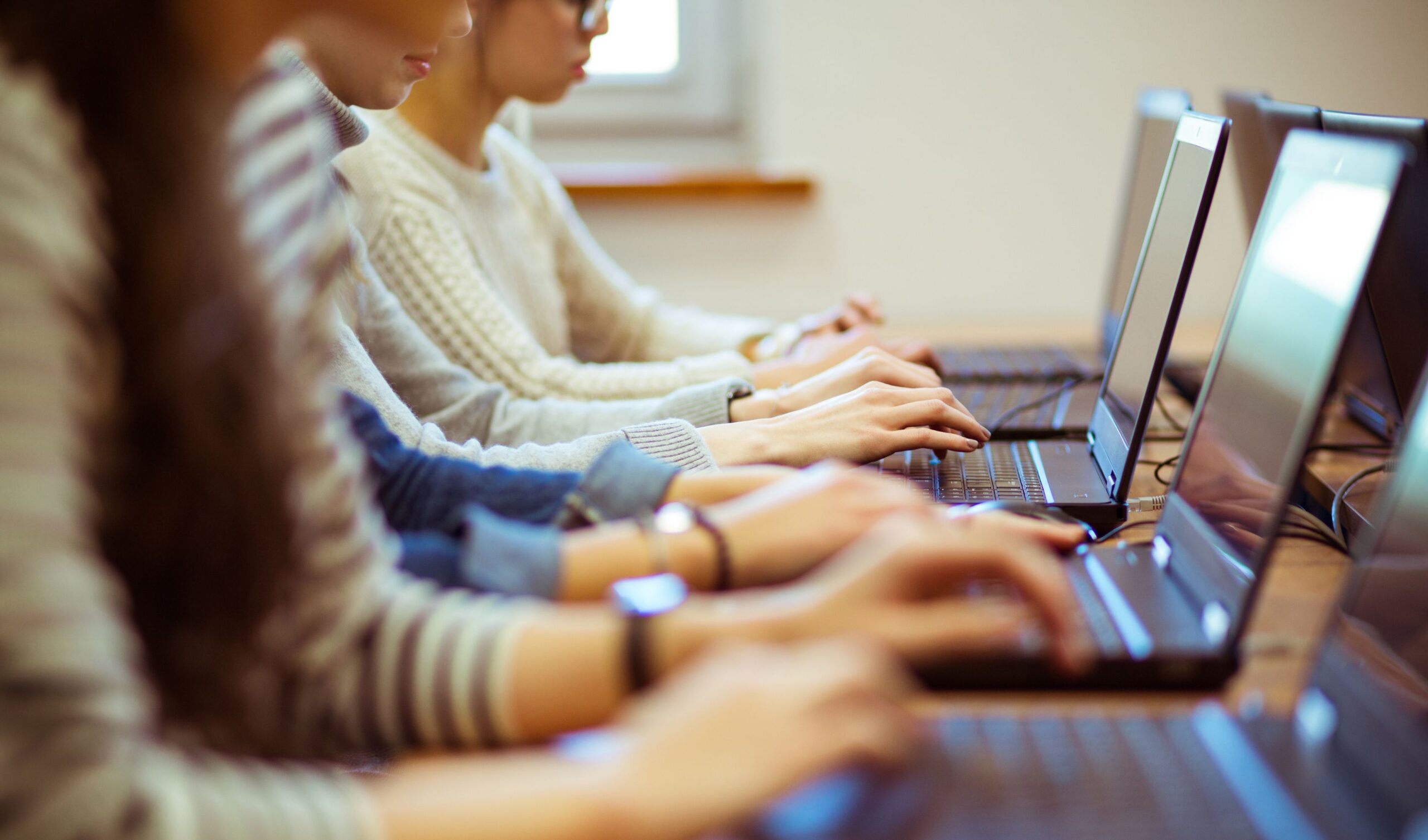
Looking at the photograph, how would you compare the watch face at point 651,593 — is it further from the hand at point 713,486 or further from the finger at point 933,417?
the finger at point 933,417

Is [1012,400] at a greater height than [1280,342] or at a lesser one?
lesser

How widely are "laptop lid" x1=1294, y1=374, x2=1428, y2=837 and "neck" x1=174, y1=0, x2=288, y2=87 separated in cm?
60

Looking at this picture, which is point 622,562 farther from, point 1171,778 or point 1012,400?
point 1012,400

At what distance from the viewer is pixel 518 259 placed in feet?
4.89

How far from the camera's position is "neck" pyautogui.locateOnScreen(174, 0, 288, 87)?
490 mm

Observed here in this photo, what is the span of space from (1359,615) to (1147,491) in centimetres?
37

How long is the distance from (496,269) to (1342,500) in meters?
0.98

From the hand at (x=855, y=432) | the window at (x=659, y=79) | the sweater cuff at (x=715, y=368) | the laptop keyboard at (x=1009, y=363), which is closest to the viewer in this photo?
the hand at (x=855, y=432)

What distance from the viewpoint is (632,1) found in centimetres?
228

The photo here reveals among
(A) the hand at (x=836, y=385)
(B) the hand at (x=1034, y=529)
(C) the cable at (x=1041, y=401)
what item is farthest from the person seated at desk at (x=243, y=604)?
(C) the cable at (x=1041, y=401)

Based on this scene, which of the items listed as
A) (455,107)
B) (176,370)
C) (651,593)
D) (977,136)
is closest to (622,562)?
(651,593)

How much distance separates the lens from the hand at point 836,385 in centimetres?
109

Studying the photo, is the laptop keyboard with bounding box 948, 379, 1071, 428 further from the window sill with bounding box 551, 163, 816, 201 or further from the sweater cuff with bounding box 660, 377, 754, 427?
the window sill with bounding box 551, 163, 816, 201

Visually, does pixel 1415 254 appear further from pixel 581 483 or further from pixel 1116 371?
pixel 581 483
